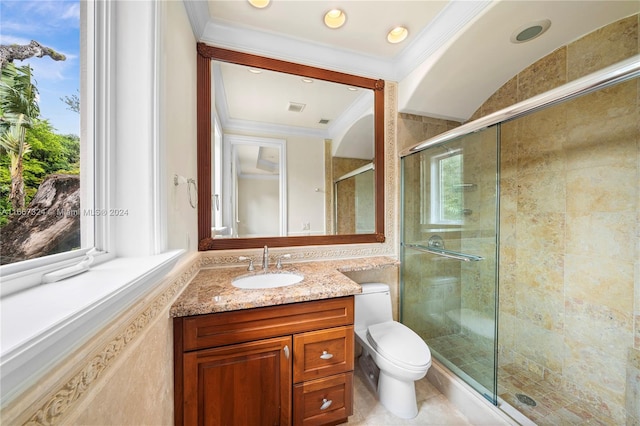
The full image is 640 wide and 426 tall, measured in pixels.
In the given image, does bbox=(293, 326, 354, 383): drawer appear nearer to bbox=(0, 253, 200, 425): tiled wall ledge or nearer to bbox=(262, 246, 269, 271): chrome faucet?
bbox=(262, 246, 269, 271): chrome faucet

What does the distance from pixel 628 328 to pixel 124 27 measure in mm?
2713

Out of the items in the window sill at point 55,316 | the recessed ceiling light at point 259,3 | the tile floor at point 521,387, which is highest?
the recessed ceiling light at point 259,3

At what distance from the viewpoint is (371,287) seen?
1.76m

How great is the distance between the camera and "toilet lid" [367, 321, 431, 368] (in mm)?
1294

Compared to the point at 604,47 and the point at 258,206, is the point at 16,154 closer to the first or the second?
the point at 258,206

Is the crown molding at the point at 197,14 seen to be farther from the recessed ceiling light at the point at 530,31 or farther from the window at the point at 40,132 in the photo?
the recessed ceiling light at the point at 530,31

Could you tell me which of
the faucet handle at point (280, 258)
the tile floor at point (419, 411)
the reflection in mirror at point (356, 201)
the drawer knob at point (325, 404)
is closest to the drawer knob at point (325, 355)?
the drawer knob at point (325, 404)

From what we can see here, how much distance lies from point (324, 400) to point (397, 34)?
7.58ft

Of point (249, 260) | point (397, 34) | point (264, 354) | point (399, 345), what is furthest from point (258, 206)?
point (397, 34)

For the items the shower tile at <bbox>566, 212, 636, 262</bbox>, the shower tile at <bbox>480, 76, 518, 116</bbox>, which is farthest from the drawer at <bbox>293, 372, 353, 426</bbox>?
the shower tile at <bbox>480, 76, 518, 116</bbox>

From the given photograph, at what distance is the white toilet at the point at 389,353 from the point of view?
1301 millimetres

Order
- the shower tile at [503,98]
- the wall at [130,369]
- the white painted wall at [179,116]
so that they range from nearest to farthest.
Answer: the wall at [130,369]
the white painted wall at [179,116]
the shower tile at [503,98]

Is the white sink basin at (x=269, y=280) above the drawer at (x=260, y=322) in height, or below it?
above

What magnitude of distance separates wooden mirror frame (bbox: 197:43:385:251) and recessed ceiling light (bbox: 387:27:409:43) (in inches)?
11.7
